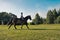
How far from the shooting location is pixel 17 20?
28.3 metres

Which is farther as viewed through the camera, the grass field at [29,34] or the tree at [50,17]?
the tree at [50,17]

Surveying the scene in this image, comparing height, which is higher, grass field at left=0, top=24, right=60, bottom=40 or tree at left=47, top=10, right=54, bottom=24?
tree at left=47, top=10, right=54, bottom=24

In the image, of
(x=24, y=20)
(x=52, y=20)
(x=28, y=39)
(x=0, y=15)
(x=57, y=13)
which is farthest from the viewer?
(x=57, y=13)

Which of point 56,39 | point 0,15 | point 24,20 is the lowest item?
point 56,39

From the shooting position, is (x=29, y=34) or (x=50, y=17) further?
(x=50, y=17)

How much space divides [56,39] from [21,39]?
3172 millimetres

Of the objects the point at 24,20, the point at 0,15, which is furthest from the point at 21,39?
the point at 0,15

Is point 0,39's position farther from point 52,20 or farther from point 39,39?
point 52,20

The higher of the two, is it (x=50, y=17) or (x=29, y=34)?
(x=50, y=17)

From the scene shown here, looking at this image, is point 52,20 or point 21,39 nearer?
point 21,39

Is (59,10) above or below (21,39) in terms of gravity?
above

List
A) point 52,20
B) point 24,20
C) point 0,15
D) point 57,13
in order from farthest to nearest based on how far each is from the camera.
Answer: point 57,13, point 52,20, point 0,15, point 24,20

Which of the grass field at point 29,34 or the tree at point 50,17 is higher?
the tree at point 50,17

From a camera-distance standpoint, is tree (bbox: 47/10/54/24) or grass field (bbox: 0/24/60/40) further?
tree (bbox: 47/10/54/24)
